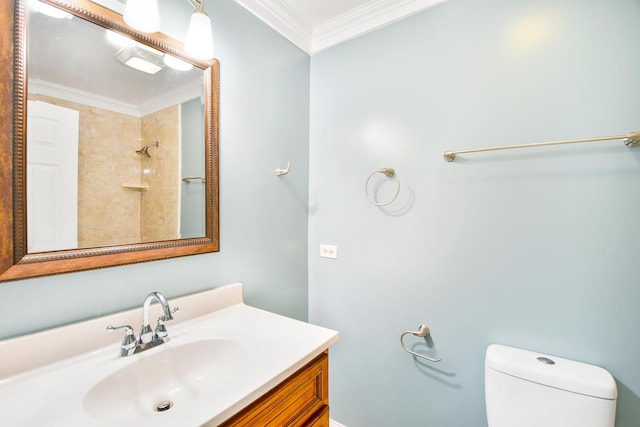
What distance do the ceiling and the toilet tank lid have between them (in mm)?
1650

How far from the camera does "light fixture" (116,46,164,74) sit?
0.97 metres

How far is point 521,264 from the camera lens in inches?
45.6

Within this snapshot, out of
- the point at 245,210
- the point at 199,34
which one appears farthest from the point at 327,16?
the point at 245,210

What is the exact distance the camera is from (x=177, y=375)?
93 centimetres

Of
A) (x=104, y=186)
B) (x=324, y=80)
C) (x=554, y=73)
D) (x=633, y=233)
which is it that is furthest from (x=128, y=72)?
(x=633, y=233)

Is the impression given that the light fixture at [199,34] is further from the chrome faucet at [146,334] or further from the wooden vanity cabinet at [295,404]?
the wooden vanity cabinet at [295,404]

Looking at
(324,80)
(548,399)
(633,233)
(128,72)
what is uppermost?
(324,80)

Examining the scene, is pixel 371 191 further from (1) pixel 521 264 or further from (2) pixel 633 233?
(2) pixel 633 233

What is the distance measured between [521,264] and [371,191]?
773mm

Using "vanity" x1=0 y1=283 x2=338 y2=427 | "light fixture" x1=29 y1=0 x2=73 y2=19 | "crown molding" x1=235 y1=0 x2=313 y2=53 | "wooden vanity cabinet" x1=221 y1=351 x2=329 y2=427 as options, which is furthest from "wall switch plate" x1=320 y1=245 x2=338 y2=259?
"light fixture" x1=29 y1=0 x2=73 y2=19

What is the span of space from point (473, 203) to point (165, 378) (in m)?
1.42

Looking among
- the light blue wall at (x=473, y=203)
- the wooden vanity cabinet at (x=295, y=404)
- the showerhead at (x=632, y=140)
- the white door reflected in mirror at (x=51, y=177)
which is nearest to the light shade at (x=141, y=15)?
the white door reflected in mirror at (x=51, y=177)

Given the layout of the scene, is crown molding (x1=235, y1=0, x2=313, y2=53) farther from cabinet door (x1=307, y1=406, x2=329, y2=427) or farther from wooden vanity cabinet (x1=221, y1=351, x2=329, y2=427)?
cabinet door (x1=307, y1=406, x2=329, y2=427)

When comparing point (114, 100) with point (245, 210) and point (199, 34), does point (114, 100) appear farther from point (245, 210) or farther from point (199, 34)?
point (245, 210)
